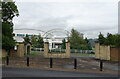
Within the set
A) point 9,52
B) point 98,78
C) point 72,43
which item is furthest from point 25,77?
point 72,43

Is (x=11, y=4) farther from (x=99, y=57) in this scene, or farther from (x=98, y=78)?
(x=98, y=78)

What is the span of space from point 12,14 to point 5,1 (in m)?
2.26

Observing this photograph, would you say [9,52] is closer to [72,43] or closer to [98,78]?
[98,78]

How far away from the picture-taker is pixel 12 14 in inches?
1411

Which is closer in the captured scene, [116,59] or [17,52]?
[116,59]

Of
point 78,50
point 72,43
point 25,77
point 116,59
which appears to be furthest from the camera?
point 72,43

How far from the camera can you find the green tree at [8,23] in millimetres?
32594

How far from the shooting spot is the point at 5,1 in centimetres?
3509

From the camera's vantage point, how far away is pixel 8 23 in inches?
1375

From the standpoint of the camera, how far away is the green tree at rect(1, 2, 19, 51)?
32.6m

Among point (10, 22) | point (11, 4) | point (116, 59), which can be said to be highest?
point (11, 4)

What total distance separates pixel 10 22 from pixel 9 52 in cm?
525

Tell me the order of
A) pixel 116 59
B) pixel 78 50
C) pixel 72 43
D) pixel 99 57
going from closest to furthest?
1. pixel 116 59
2. pixel 99 57
3. pixel 78 50
4. pixel 72 43

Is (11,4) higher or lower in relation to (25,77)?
higher
